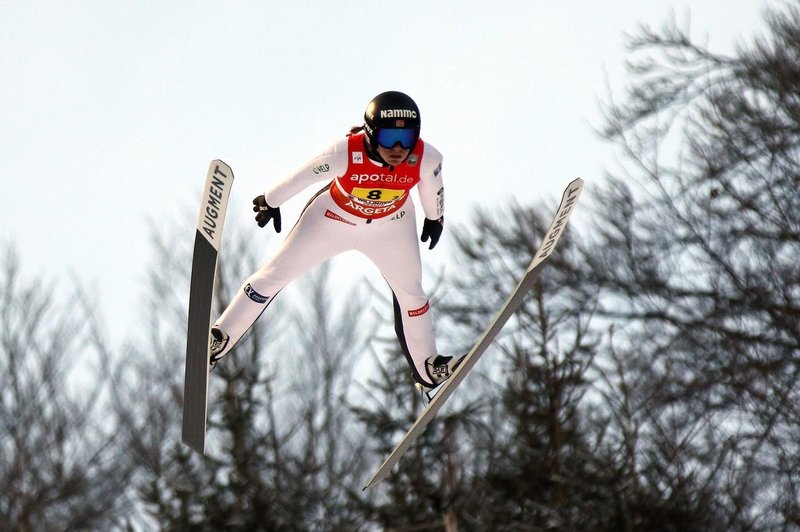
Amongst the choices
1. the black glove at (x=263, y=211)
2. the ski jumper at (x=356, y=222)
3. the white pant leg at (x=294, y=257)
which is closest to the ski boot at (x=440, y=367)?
the ski jumper at (x=356, y=222)

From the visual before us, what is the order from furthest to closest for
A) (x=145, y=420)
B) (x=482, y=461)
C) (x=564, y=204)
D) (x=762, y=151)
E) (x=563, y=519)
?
(x=145, y=420)
(x=482, y=461)
(x=762, y=151)
(x=563, y=519)
(x=564, y=204)

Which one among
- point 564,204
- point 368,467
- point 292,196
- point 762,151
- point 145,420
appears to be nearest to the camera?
point 292,196

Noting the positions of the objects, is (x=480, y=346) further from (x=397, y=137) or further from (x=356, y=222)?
(x=397, y=137)

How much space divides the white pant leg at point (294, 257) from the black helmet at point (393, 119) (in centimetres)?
66

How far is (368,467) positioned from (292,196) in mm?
14972

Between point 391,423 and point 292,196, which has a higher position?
point 391,423

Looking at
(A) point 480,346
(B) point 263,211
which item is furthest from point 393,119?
(A) point 480,346

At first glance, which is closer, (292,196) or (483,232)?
(292,196)

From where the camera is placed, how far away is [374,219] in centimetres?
625

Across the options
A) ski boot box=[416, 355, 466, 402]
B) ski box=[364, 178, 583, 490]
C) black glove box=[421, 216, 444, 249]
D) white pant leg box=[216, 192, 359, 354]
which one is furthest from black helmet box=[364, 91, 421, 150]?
ski boot box=[416, 355, 466, 402]

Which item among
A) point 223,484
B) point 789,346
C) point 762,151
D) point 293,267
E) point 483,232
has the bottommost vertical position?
point 293,267

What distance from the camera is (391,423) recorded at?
41.7 feet

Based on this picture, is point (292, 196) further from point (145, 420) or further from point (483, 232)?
A: point (145, 420)

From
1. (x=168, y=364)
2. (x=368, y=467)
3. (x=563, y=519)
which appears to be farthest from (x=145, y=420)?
(x=563, y=519)
